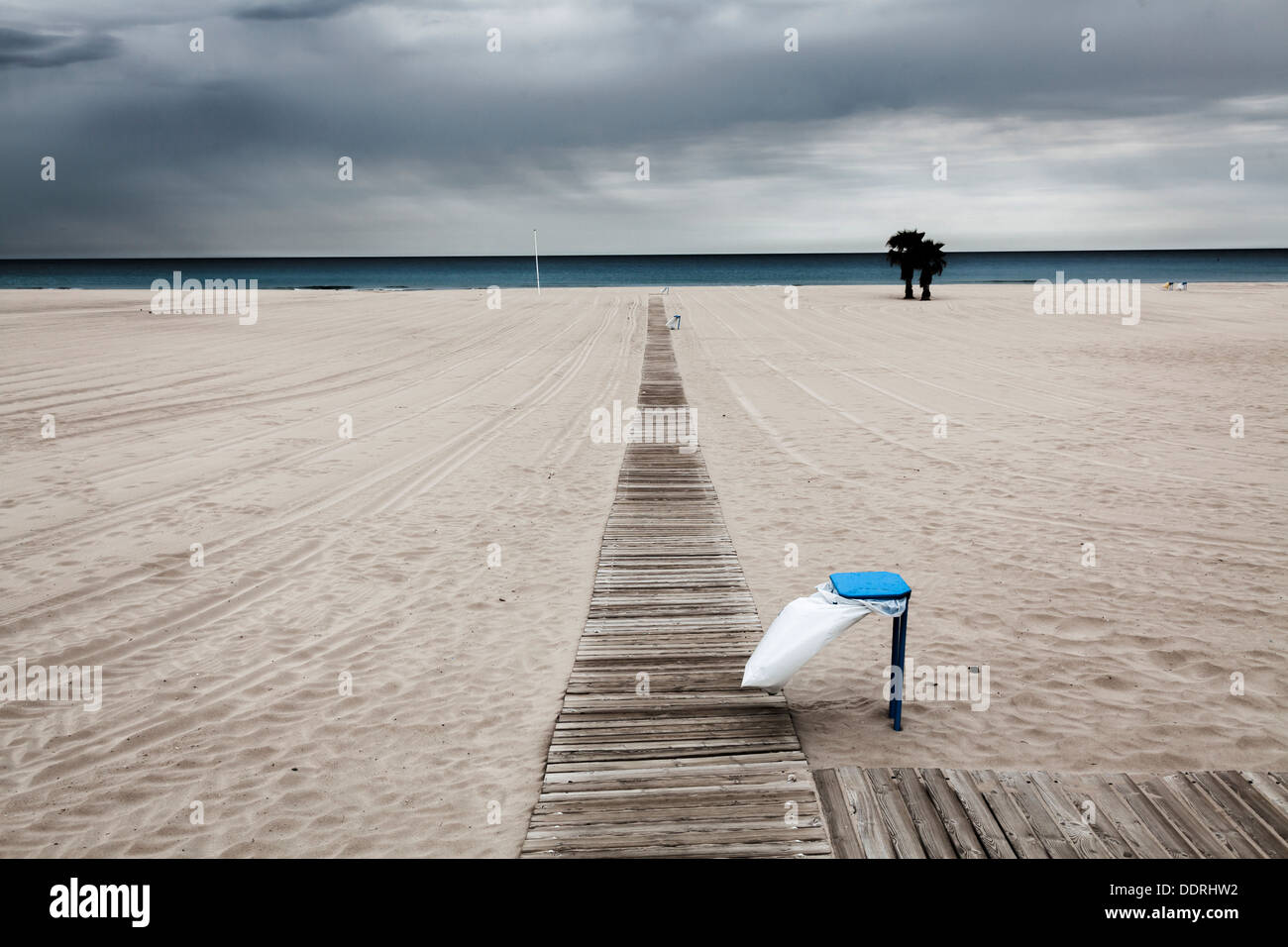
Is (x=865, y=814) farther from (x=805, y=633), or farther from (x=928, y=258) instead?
(x=928, y=258)

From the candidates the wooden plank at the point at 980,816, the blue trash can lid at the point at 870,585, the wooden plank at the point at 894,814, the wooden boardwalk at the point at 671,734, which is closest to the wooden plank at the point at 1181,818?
the wooden plank at the point at 980,816

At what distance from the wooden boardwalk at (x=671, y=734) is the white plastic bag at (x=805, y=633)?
338mm

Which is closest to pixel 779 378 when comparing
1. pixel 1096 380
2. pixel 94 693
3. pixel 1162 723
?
pixel 1096 380

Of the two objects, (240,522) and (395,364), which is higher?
(395,364)

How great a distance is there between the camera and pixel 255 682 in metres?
5.54

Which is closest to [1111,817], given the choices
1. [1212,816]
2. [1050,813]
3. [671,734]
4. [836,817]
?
[1050,813]

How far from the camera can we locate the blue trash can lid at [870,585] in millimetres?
4721

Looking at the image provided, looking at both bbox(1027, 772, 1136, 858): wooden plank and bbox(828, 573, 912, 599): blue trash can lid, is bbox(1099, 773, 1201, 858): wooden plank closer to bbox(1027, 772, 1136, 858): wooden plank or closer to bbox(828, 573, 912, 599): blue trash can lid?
bbox(1027, 772, 1136, 858): wooden plank

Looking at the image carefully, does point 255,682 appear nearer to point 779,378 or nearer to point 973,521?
point 973,521

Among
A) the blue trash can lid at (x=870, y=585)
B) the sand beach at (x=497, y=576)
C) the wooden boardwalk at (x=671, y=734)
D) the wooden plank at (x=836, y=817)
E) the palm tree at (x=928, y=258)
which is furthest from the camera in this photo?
the palm tree at (x=928, y=258)

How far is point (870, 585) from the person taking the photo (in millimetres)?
4844

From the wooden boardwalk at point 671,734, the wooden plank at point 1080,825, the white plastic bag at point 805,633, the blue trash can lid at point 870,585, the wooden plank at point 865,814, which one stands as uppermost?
the blue trash can lid at point 870,585

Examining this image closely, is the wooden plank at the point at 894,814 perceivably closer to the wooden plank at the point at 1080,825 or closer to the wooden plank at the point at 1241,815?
the wooden plank at the point at 1080,825

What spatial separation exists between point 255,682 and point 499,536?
332cm
